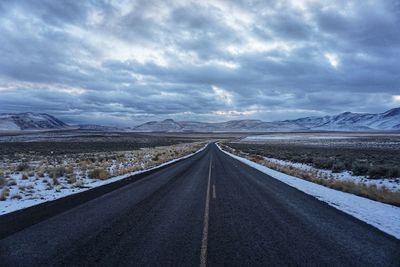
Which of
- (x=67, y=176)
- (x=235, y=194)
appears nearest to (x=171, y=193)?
(x=235, y=194)

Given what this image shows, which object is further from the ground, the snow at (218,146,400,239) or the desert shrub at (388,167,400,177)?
the desert shrub at (388,167,400,177)

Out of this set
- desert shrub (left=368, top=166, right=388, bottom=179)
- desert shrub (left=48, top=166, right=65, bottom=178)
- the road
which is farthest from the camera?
desert shrub (left=368, top=166, right=388, bottom=179)

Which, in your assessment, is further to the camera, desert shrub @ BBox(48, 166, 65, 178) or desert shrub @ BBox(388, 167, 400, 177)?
desert shrub @ BBox(388, 167, 400, 177)

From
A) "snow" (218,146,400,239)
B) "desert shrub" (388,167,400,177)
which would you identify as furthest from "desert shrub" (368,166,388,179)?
"snow" (218,146,400,239)

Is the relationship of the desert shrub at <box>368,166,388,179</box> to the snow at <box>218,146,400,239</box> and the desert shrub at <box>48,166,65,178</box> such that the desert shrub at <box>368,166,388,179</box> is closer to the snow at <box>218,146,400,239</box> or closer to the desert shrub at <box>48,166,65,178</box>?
the snow at <box>218,146,400,239</box>

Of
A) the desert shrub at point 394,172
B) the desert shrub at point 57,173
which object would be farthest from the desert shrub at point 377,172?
the desert shrub at point 57,173

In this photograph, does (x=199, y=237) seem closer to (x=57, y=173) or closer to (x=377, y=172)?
(x=57, y=173)

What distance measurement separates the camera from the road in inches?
203

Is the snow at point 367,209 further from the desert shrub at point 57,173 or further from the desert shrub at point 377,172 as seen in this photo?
the desert shrub at point 57,173

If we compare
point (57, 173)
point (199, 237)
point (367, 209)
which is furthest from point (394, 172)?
point (57, 173)

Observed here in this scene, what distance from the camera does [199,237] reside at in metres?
6.27

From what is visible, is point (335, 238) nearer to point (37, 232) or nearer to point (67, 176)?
point (37, 232)

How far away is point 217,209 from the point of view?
29.7ft

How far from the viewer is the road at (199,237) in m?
5.15
